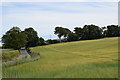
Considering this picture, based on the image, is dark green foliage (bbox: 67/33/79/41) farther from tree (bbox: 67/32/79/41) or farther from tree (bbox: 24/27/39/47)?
tree (bbox: 24/27/39/47)

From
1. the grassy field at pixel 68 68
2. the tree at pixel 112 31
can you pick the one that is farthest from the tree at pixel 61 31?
the grassy field at pixel 68 68

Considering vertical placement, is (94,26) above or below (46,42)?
above

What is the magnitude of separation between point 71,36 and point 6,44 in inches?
1879

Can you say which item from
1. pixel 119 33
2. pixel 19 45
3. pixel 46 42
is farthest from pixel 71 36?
pixel 19 45

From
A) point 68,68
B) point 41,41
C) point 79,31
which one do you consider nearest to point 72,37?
point 79,31

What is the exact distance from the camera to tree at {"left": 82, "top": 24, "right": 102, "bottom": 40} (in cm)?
9625

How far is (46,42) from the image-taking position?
289ft

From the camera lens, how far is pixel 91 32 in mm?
96562

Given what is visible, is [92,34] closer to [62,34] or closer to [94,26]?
[94,26]

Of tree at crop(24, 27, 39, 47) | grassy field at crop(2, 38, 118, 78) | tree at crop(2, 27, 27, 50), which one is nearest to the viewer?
grassy field at crop(2, 38, 118, 78)

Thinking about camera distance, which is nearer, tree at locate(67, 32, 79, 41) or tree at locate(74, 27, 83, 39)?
tree at locate(67, 32, 79, 41)

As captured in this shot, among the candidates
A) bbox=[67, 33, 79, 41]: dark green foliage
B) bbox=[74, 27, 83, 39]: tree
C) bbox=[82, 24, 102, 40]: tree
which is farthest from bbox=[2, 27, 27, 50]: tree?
bbox=[82, 24, 102, 40]: tree

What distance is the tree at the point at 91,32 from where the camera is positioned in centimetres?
9625

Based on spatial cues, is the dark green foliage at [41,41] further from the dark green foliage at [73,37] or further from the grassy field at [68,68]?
the grassy field at [68,68]
